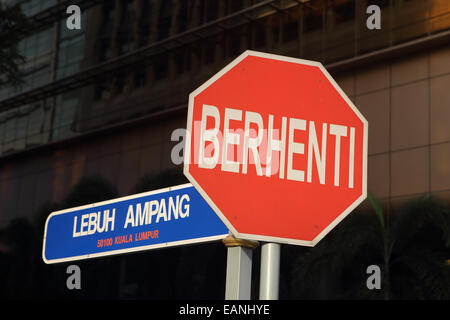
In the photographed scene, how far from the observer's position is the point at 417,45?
2505cm

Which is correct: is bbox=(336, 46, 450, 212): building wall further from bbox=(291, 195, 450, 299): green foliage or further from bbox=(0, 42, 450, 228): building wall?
bbox=(291, 195, 450, 299): green foliage

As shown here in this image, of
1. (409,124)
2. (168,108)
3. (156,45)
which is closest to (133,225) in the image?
(409,124)

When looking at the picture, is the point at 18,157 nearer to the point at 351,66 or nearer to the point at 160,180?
the point at 160,180

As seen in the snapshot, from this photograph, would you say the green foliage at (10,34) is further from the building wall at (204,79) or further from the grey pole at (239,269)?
the grey pole at (239,269)

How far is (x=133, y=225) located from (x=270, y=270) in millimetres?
1311

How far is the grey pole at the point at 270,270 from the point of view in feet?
8.13

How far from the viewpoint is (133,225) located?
3701mm

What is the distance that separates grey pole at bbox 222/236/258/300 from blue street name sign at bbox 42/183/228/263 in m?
0.38

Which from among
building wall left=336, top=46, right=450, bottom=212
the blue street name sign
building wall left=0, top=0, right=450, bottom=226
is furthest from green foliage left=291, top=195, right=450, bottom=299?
the blue street name sign

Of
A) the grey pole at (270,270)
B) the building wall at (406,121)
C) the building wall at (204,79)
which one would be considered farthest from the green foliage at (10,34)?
the grey pole at (270,270)

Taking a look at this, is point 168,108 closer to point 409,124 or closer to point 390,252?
point 409,124

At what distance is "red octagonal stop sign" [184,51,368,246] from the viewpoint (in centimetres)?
250

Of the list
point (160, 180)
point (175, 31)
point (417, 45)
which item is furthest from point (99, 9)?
point (417, 45)
